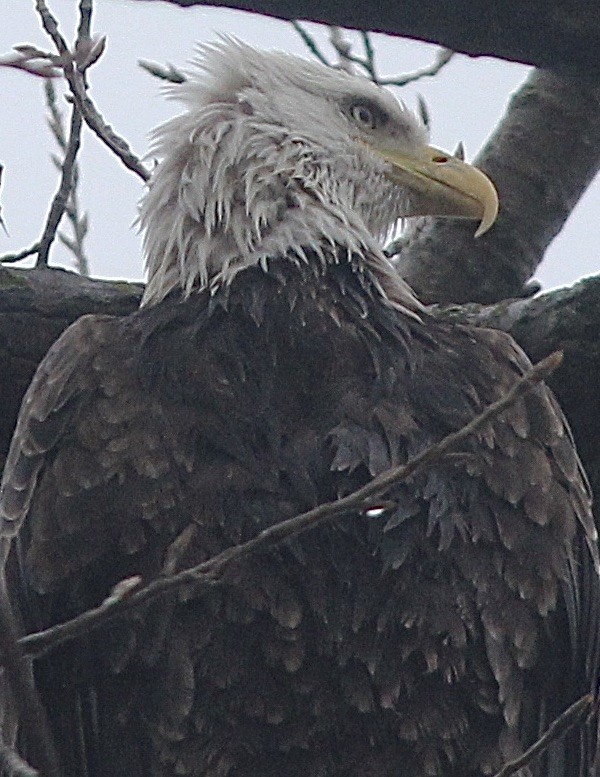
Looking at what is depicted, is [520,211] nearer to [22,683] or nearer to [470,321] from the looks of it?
[470,321]

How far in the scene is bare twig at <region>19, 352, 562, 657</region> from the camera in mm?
2143

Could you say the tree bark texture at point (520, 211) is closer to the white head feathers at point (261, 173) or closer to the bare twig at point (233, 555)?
the white head feathers at point (261, 173)

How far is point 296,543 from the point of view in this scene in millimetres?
3303

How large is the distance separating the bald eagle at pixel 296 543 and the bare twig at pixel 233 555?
2.97 ft

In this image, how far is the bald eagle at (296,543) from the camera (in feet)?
10.9

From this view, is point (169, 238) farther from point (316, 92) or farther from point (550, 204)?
point (550, 204)

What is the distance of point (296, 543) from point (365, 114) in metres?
1.24

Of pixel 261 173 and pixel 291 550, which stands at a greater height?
pixel 261 173

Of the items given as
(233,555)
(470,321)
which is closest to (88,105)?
(470,321)

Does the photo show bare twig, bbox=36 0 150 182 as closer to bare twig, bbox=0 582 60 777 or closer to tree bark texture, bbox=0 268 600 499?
tree bark texture, bbox=0 268 600 499

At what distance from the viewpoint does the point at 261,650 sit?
Result: 336cm

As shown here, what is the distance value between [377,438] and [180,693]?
591 millimetres

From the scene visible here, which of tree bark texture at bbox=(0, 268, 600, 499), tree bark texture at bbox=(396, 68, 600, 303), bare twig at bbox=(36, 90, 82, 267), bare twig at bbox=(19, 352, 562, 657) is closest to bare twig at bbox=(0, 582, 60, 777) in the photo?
bare twig at bbox=(19, 352, 562, 657)

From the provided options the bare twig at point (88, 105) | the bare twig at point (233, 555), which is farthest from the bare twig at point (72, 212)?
the bare twig at point (233, 555)
